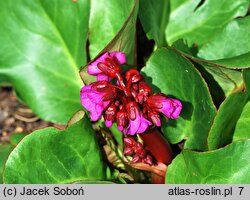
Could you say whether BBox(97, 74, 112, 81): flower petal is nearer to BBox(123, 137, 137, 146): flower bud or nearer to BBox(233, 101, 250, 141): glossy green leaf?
BBox(123, 137, 137, 146): flower bud

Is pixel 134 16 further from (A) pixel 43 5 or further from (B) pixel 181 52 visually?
(A) pixel 43 5

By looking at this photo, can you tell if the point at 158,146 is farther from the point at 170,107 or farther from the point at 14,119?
the point at 14,119

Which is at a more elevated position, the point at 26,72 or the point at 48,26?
the point at 48,26

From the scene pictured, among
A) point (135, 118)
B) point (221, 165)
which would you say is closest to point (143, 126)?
point (135, 118)

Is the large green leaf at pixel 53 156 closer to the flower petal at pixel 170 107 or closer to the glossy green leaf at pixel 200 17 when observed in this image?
the flower petal at pixel 170 107

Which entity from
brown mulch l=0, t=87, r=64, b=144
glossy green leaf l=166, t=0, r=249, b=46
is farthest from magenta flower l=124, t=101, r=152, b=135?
brown mulch l=0, t=87, r=64, b=144

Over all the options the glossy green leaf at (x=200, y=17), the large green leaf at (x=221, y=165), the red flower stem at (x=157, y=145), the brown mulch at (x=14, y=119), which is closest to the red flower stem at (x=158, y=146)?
the red flower stem at (x=157, y=145)
